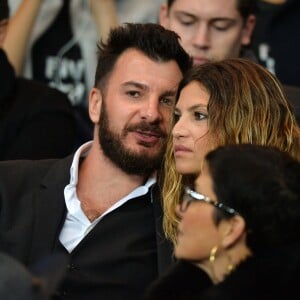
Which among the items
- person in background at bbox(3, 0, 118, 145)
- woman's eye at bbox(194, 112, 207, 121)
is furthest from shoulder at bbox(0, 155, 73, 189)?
person in background at bbox(3, 0, 118, 145)

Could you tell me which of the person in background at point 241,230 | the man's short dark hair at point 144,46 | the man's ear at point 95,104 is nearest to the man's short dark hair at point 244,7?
the man's short dark hair at point 144,46

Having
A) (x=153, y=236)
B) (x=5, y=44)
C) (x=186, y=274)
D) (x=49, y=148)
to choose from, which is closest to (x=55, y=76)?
(x=5, y=44)

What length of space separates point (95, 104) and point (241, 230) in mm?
1473

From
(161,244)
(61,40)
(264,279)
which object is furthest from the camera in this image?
(61,40)

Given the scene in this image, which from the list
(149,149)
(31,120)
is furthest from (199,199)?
(31,120)

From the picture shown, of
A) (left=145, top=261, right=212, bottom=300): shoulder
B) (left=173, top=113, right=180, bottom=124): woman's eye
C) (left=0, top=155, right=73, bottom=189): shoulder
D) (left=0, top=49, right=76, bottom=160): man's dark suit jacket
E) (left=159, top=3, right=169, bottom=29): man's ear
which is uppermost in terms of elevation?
(left=145, top=261, right=212, bottom=300): shoulder

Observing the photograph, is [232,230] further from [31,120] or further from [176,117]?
[31,120]

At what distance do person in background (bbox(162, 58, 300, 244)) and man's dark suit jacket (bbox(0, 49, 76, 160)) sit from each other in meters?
0.96

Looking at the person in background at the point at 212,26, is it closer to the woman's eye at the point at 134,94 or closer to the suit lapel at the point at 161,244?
the woman's eye at the point at 134,94

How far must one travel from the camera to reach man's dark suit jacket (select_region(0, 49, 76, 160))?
4.54 meters

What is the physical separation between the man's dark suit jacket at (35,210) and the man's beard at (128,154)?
3.9 inches

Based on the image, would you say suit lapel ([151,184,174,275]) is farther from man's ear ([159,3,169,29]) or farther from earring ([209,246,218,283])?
man's ear ([159,3,169,29])

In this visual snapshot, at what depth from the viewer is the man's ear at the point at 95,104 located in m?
4.18

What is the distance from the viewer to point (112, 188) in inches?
160
